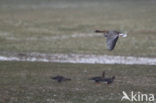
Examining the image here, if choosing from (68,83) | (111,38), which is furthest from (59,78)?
(111,38)

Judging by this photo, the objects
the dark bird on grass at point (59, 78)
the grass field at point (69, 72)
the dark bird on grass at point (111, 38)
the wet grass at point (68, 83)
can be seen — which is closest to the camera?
the wet grass at point (68, 83)

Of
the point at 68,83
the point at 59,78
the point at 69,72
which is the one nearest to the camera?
the point at 68,83

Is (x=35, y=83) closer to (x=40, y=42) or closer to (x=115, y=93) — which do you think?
(x=115, y=93)

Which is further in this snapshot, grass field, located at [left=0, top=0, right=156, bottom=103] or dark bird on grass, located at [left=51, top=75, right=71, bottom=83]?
dark bird on grass, located at [left=51, top=75, right=71, bottom=83]

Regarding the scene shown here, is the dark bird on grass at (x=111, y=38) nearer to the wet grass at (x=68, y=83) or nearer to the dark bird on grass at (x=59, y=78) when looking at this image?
the wet grass at (x=68, y=83)

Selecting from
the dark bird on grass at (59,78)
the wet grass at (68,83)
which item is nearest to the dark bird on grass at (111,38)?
the wet grass at (68,83)

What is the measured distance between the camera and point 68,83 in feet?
50.5

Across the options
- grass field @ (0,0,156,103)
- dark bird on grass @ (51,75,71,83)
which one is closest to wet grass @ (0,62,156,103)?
grass field @ (0,0,156,103)

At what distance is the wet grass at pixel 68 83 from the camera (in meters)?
13.1

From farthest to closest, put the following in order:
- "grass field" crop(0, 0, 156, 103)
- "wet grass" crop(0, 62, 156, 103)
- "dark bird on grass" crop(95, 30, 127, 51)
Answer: "dark bird on grass" crop(95, 30, 127, 51) → "grass field" crop(0, 0, 156, 103) → "wet grass" crop(0, 62, 156, 103)

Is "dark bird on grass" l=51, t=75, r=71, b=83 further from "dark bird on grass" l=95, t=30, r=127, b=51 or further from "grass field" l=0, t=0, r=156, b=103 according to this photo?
"dark bird on grass" l=95, t=30, r=127, b=51

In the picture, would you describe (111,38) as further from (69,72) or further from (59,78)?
(69,72)

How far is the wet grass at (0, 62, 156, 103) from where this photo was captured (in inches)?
515

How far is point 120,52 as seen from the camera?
2397 centimetres
